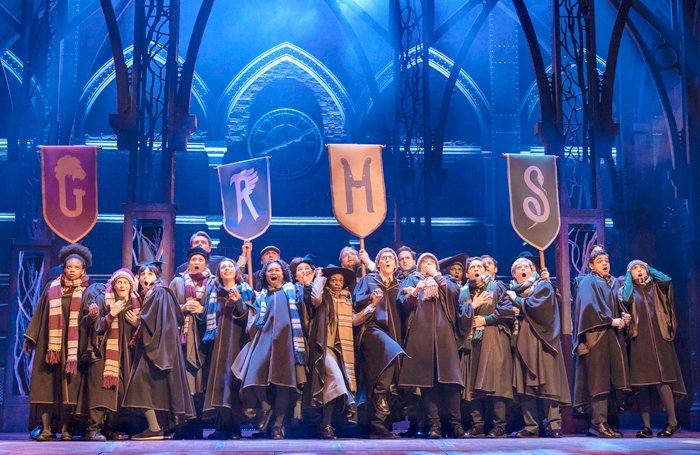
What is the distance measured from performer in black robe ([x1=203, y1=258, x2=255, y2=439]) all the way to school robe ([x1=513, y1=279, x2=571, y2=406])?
2.40 meters

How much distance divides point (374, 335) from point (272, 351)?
36.0 inches

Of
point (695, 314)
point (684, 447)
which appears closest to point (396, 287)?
point (684, 447)

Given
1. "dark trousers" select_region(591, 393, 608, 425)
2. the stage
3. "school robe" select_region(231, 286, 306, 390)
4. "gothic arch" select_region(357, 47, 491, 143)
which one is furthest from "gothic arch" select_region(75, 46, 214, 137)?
"dark trousers" select_region(591, 393, 608, 425)

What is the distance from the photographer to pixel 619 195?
1414 cm

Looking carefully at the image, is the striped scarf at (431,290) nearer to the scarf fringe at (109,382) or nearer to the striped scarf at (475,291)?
the striped scarf at (475,291)

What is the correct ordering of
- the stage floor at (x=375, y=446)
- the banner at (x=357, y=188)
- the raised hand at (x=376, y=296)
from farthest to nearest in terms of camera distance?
the banner at (x=357, y=188) < the raised hand at (x=376, y=296) < the stage floor at (x=375, y=446)

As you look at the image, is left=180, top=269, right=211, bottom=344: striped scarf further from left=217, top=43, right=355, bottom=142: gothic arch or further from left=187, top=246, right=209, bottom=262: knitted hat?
left=217, top=43, right=355, bottom=142: gothic arch

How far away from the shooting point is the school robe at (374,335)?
6.31 m

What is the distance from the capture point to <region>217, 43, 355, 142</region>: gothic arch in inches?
605

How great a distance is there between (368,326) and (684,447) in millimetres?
2631

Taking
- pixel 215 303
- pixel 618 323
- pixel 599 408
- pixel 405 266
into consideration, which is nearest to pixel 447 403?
pixel 405 266

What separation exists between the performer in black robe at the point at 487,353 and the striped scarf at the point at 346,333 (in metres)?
1.01

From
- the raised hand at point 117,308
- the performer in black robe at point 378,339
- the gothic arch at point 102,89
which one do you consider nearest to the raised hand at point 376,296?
the performer in black robe at point 378,339

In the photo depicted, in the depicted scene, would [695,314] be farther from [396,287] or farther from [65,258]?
[65,258]
